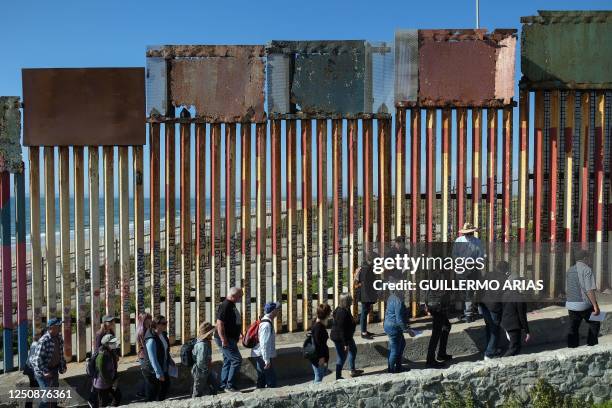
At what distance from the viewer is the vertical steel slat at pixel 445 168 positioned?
9.45 meters

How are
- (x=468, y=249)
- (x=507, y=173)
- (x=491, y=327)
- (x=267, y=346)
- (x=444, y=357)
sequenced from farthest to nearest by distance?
(x=507, y=173) < (x=468, y=249) < (x=444, y=357) < (x=491, y=327) < (x=267, y=346)

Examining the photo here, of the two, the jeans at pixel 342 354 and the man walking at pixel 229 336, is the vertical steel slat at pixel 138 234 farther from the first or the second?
the jeans at pixel 342 354

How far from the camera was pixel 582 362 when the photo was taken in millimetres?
6941

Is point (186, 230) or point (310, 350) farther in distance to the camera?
point (186, 230)

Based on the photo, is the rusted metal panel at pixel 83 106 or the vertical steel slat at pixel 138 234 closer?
the rusted metal panel at pixel 83 106

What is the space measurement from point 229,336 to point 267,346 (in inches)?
20.9

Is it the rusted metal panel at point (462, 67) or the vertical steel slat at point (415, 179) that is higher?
the rusted metal panel at point (462, 67)

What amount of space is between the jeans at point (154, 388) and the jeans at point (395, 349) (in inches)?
116

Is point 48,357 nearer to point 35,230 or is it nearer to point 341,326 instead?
point 35,230

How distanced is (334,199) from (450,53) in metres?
3.00

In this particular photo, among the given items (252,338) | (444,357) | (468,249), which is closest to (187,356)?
(252,338)

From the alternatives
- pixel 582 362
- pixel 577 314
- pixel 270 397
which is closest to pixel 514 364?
pixel 582 362

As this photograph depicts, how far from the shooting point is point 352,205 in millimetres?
9344

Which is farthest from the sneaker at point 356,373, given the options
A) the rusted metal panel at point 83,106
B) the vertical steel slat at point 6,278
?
the vertical steel slat at point 6,278
